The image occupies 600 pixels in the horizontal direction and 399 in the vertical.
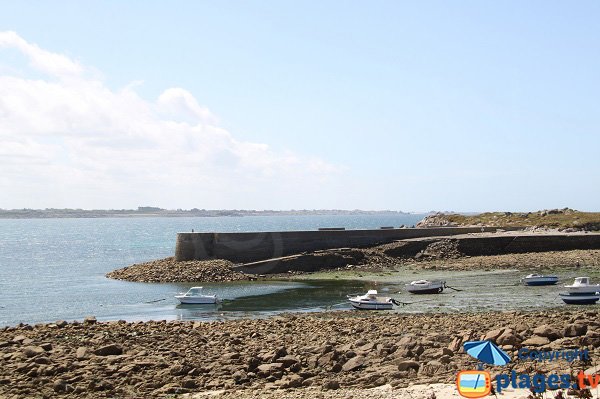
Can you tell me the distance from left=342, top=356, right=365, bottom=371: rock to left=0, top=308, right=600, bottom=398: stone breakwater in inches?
1.0

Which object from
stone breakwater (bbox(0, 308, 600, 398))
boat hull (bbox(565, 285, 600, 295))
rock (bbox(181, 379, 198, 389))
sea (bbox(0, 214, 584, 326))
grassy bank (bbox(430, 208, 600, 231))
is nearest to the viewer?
stone breakwater (bbox(0, 308, 600, 398))

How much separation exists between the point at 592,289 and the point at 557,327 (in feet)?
49.4

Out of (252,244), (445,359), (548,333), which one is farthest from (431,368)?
(252,244)

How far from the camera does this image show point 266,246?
56.1 m

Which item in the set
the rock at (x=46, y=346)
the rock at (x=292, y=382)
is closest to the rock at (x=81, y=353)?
the rock at (x=46, y=346)

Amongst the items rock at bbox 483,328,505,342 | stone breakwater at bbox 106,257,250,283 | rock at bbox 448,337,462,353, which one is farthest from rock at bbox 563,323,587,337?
stone breakwater at bbox 106,257,250,283

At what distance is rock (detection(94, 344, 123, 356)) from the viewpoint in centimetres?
1989

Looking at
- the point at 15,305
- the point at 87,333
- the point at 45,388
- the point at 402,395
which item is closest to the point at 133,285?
the point at 15,305

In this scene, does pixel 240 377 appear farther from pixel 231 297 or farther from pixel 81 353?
pixel 231 297

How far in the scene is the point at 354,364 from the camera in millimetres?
17281

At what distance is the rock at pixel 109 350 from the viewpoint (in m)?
19.9

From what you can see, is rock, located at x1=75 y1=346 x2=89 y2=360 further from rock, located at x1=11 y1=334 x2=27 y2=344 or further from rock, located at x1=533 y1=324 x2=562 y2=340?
rock, located at x1=533 y1=324 x2=562 y2=340

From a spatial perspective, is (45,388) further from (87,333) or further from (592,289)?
(592,289)

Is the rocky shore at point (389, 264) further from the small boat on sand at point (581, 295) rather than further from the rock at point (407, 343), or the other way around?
the rock at point (407, 343)
